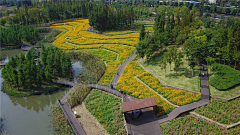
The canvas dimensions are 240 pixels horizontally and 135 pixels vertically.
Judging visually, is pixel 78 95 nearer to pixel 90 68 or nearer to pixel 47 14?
pixel 90 68

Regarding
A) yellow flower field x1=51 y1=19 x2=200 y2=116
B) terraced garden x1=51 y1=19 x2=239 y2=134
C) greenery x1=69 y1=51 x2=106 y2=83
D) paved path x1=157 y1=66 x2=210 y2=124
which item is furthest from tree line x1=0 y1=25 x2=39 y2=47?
paved path x1=157 y1=66 x2=210 y2=124

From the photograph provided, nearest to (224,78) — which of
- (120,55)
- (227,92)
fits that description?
(227,92)

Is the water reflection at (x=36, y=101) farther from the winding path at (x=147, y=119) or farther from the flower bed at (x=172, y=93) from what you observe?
the flower bed at (x=172, y=93)

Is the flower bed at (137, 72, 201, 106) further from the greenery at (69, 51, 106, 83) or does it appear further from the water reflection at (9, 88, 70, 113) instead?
the water reflection at (9, 88, 70, 113)

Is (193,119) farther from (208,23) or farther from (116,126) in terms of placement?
(208,23)

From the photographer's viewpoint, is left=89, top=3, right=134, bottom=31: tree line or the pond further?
left=89, top=3, right=134, bottom=31: tree line

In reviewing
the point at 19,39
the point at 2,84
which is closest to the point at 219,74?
the point at 2,84
